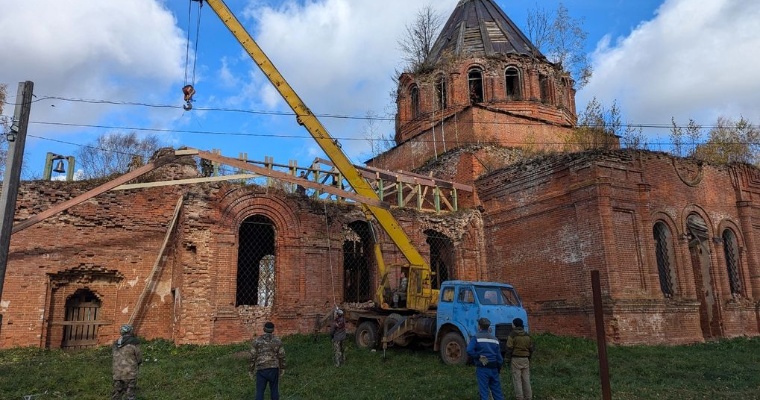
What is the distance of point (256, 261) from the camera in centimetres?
1983

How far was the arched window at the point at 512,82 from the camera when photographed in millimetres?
27009

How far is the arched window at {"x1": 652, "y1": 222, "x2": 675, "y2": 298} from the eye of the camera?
56.2 feet

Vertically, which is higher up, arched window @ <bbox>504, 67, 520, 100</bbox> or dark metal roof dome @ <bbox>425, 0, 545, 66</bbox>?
dark metal roof dome @ <bbox>425, 0, 545, 66</bbox>

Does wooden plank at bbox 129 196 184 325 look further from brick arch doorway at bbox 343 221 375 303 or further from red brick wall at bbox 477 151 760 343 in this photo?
red brick wall at bbox 477 151 760 343

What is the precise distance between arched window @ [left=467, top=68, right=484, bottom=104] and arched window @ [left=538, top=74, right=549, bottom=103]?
9.69ft

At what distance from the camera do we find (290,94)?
15.7 metres

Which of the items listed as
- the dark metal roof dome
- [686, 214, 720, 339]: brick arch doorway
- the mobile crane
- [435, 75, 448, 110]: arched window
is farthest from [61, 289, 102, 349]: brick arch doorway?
the dark metal roof dome

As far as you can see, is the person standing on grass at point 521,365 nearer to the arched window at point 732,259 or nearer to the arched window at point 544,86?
the arched window at point 732,259

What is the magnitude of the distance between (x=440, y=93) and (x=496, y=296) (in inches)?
666

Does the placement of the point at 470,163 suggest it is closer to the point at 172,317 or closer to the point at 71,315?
the point at 172,317

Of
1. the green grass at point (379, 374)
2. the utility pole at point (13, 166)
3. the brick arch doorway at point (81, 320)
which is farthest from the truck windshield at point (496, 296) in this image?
the brick arch doorway at point (81, 320)

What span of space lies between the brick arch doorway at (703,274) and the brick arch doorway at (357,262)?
10.7 m

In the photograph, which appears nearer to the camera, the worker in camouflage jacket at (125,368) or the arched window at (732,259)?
the worker in camouflage jacket at (125,368)

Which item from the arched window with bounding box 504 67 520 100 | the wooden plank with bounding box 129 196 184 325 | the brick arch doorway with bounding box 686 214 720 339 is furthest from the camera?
the arched window with bounding box 504 67 520 100
